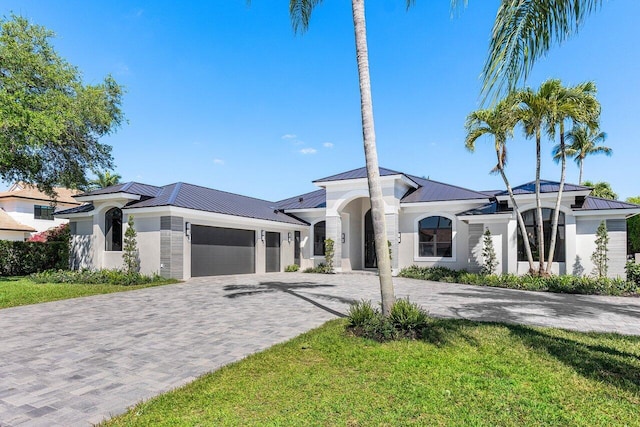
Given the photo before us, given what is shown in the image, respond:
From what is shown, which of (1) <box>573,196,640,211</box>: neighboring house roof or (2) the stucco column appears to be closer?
(1) <box>573,196,640,211</box>: neighboring house roof

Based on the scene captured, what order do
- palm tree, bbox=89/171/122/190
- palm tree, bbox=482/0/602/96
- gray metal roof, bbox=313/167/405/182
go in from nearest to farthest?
palm tree, bbox=482/0/602/96 → gray metal roof, bbox=313/167/405/182 → palm tree, bbox=89/171/122/190

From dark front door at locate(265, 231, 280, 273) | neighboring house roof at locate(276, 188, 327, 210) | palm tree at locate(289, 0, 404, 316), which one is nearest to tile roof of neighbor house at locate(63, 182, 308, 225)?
neighboring house roof at locate(276, 188, 327, 210)

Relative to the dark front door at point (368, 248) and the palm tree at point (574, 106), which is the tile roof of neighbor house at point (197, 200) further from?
the palm tree at point (574, 106)

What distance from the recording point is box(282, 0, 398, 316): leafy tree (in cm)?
709

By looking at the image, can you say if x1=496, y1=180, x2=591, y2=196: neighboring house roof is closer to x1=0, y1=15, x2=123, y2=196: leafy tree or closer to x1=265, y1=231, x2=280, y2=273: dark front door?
x1=265, y1=231, x2=280, y2=273: dark front door

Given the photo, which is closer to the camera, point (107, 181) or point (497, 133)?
point (497, 133)

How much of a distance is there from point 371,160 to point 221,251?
1334cm

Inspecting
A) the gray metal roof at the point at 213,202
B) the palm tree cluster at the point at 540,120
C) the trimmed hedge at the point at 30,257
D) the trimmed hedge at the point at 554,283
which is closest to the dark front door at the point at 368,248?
the gray metal roof at the point at 213,202

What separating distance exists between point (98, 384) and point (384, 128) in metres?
9.18

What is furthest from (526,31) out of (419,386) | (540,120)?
(540,120)

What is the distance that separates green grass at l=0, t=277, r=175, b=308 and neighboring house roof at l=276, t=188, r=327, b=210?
10.4m

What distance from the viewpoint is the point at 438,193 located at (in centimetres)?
2067

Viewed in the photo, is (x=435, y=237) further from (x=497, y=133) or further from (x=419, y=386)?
(x=419, y=386)

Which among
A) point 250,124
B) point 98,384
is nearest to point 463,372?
point 98,384
